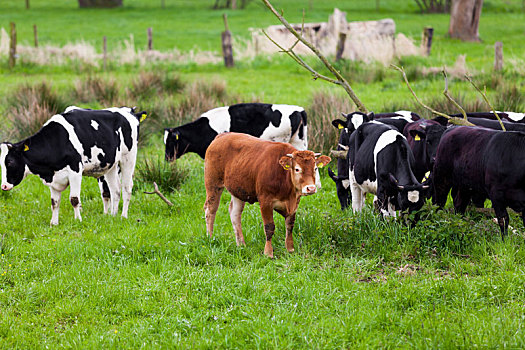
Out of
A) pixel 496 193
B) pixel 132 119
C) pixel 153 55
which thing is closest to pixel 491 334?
pixel 496 193

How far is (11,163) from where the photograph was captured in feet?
27.1

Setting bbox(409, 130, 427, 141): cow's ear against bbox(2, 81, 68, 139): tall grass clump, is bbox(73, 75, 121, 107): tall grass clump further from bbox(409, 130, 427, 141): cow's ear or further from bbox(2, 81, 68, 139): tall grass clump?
bbox(409, 130, 427, 141): cow's ear

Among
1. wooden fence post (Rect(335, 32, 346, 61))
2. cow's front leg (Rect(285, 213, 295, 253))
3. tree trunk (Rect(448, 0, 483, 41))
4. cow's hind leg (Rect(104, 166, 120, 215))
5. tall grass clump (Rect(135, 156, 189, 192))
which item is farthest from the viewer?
tree trunk (Rect(448, 0, 483, 41))

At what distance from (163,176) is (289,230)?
13.4 feet

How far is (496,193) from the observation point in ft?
22.0

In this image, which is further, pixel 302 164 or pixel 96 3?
pixel 96 3

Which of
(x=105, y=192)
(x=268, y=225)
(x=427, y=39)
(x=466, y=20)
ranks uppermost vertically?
(x=466, y=20)

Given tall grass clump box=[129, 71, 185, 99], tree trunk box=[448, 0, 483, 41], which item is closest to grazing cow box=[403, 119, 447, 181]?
tall grass clump box=[129, 71, 185, 99]

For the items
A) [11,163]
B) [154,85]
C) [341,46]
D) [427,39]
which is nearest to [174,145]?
[11,163]

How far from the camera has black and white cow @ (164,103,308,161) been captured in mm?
11203

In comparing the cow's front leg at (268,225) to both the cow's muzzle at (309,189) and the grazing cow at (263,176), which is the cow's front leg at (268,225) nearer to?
the grazing cow at (263,176)

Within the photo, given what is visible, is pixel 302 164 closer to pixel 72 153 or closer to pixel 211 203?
pixel 211 203

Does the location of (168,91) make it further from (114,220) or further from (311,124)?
(114,220)

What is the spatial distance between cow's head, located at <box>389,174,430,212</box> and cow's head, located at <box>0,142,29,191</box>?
5.07 meters
